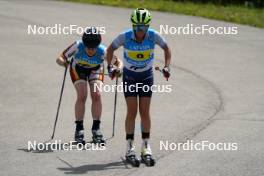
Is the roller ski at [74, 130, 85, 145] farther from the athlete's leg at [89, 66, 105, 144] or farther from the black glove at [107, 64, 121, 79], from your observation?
the black glove at [107, 64, 121, 79]

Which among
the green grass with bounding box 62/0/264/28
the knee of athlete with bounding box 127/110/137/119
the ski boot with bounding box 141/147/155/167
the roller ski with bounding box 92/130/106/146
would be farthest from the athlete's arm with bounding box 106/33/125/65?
the green grass with bounding box 62/0/264/28

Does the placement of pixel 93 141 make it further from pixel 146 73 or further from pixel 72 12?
pixel 72 12

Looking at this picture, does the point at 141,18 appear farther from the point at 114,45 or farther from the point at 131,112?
the point at 131,112

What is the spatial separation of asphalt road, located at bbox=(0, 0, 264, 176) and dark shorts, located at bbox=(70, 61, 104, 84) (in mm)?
1019

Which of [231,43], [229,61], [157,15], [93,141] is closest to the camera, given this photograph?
[93,141]

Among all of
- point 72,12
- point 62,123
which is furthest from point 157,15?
point 62,123

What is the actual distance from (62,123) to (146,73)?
2.73 metres

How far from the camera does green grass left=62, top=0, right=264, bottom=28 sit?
85.5ft

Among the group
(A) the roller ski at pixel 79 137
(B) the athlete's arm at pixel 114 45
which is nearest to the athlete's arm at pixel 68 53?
(B) the athlete's arm at pixel 114 45

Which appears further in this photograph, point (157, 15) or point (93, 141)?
point (157, 15)

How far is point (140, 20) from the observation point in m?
9.77

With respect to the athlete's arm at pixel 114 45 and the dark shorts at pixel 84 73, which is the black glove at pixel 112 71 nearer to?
the athlete's arm at pixel 114 45

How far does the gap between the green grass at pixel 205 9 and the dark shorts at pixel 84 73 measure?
1490cm

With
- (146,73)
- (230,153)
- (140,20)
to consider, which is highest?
(140,20)
